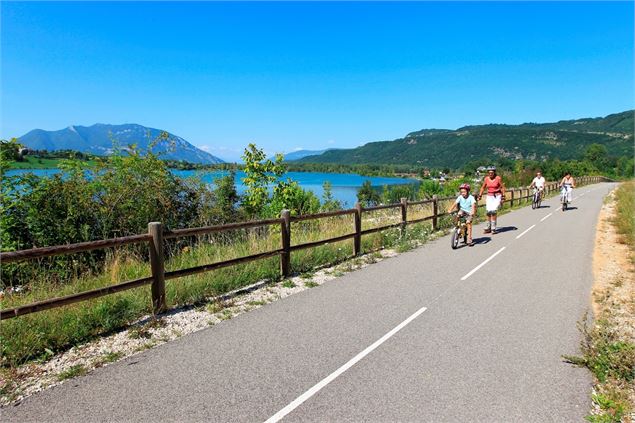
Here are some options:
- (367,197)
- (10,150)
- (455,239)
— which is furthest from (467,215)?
(367,197)

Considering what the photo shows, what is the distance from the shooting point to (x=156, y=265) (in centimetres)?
604

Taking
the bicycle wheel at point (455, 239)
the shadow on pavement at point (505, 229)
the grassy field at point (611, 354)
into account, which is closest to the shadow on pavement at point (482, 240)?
the bicycle wheel at point (455, 239)

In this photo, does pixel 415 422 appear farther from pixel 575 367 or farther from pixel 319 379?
pixel 575 367

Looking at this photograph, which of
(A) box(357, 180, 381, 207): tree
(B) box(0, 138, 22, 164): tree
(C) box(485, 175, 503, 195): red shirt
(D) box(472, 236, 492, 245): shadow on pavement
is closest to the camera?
(B) box(0, 138, 22, 164): tree

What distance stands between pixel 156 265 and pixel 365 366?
3.54 meters

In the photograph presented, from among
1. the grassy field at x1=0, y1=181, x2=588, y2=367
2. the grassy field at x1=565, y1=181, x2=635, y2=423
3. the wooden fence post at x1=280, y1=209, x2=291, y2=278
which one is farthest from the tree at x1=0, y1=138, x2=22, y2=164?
the grassy field at x1=565, y1=181, x2=635, y2=423

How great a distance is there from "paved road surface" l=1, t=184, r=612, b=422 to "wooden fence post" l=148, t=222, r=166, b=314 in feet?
3.54

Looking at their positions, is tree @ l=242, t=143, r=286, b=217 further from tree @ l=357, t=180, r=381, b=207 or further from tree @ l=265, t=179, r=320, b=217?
tree @ l=357, t=180, r=381, b=207

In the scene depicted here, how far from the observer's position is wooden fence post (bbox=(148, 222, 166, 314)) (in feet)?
19.7

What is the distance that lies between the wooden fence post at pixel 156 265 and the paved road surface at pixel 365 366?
3.54 feet

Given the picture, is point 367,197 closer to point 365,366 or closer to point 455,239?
point 455,239

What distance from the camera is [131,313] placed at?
230 inches

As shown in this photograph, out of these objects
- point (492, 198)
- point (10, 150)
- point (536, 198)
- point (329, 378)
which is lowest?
point (329, 378)

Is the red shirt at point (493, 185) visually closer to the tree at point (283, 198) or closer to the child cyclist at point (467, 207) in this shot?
the child cyclist at point (467, 207)
